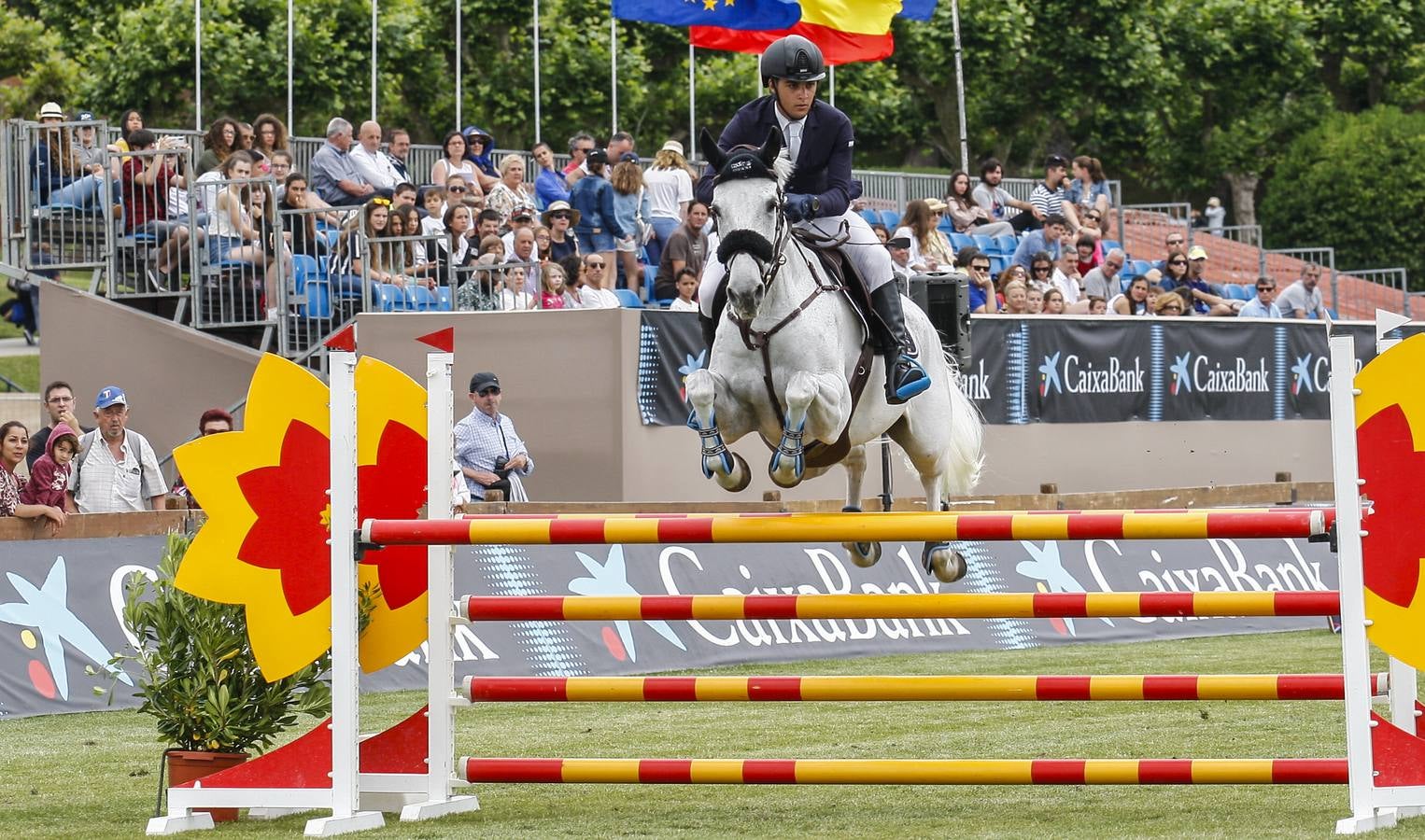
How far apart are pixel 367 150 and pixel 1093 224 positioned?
852cm

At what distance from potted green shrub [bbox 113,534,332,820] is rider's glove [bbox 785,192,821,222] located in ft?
7.96

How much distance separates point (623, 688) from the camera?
651cm

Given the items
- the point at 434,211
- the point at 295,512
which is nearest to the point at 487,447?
the point at 434,211

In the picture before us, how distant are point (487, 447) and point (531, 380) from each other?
5.58ft

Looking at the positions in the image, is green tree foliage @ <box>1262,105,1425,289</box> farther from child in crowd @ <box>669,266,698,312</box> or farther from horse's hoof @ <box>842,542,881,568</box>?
horse's hoof @ <box>842,542,881,568</box>

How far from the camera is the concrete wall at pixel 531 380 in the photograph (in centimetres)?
1395

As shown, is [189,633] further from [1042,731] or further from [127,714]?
[1042,731]

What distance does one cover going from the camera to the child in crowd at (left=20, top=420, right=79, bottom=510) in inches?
421

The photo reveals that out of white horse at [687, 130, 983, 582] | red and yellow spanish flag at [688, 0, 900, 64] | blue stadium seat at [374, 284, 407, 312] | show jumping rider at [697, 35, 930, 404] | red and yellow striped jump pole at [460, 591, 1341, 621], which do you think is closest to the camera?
red and yellow striped jump pole at [460, 591, 1341, 621]

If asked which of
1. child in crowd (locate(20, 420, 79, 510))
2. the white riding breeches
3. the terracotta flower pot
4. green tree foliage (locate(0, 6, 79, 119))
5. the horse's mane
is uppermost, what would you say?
green tree foliage (locate(0, 6, 79, 119))

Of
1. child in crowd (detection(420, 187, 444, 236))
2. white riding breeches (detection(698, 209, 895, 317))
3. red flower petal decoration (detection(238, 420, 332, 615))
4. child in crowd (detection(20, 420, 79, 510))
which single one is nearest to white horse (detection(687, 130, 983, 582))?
white riding breeches (detection(698, 209, 895, 317))

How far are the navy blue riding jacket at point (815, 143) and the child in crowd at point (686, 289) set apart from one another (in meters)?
6.93

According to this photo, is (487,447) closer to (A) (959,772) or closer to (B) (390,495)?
(B) (390,495)

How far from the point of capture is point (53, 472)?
35.3 ft
